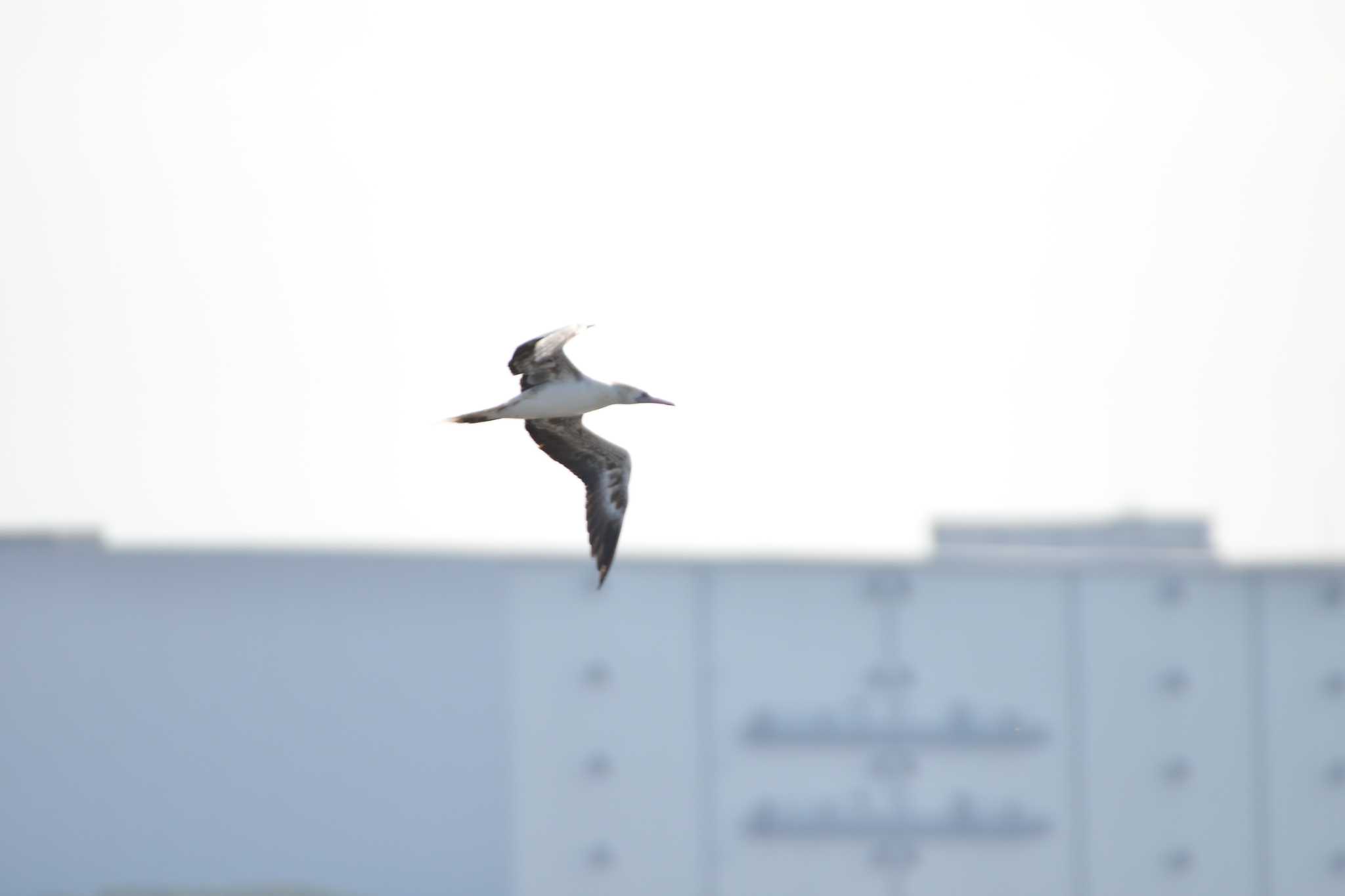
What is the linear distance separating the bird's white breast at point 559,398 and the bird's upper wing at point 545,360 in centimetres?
6

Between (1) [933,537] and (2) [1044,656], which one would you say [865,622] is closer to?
(2) [1044,656]

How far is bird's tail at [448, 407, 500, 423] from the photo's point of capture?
70.3ft

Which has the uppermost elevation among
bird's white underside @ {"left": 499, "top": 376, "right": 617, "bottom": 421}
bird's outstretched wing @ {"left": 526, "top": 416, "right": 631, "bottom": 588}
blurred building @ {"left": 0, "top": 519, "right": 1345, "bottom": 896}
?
bird's white underside @ {"left": 499, "top": 376, "right": 617, "bottom": 421}

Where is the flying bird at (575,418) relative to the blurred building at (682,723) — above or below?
above

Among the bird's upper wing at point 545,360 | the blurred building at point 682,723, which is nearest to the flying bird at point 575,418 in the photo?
the bird's upper wing at point 545,360

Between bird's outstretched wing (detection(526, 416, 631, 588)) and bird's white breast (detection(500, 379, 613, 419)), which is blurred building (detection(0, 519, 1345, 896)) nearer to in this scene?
bird's outstretched wing (detection(526, 416, 631, 588))

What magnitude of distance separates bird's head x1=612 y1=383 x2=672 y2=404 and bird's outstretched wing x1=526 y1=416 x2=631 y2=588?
2.37 feet

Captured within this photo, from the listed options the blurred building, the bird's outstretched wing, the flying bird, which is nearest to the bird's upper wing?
the flying bird

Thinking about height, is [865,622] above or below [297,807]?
above

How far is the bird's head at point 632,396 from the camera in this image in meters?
22.6

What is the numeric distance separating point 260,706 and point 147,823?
3418 mm

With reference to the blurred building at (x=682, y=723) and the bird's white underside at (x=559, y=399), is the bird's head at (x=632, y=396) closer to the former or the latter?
the bird's white underside at (x=559, y=399)

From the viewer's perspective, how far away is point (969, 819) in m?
56.0

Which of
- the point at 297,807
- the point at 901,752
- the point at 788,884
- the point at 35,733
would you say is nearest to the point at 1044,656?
the point at 901,752
